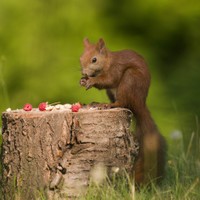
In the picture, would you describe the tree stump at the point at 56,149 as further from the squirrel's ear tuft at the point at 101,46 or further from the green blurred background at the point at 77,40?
the green blurred background at the point at 77,40

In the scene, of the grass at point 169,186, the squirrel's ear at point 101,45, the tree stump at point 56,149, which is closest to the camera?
the grass at point 169,186

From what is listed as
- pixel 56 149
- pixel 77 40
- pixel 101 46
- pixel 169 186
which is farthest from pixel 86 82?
pixel 77 40

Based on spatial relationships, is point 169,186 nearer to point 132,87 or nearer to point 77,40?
point 132,87

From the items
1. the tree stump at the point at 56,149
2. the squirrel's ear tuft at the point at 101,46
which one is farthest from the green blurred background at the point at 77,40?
the tree stump at the point at 56,149

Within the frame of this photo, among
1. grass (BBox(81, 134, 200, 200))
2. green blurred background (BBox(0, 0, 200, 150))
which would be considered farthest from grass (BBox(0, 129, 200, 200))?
green blurred background (BBox(0, 0, 200, 150))

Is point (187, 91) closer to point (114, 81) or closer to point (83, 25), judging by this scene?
point (114, 81)

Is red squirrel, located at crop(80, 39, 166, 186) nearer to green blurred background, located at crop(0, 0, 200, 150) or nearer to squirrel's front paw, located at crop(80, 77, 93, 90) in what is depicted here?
squirrel's front paw, located at crop(80, 77, 93, 90)

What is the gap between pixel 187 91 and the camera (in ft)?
22.8

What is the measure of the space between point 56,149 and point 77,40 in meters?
3.05

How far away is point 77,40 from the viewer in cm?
827

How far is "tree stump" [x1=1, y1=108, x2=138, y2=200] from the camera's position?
17.6 feet

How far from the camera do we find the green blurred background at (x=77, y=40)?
8164mm

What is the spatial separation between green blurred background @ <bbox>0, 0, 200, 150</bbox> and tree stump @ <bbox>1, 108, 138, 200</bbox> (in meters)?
2.52

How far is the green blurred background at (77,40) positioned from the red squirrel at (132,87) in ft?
6.28
